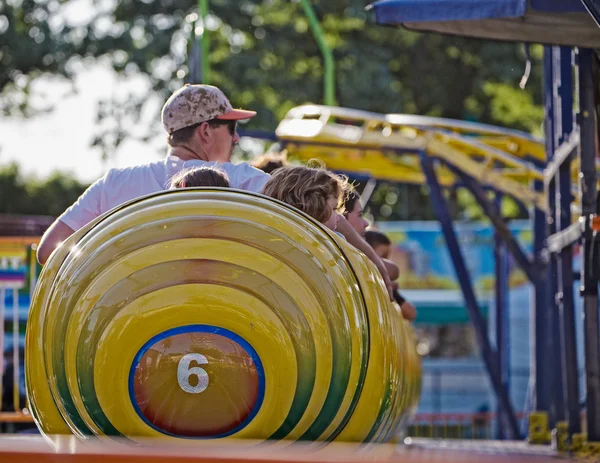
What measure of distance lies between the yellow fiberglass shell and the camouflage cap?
4.03 feet

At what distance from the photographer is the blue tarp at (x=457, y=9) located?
4.45m

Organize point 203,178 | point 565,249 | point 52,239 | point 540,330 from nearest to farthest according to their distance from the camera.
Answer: point 203,178 < point 52,239 < point 565,249 < point 540,330

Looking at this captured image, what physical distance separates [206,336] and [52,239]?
122cm

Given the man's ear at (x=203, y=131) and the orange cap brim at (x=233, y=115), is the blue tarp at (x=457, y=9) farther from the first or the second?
the man's ear at (x=203, y=131)

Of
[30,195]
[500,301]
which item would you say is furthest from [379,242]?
[30,195]

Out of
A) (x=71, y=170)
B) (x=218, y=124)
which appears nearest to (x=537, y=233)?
(x=218, y=124)

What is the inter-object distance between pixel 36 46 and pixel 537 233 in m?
14.4

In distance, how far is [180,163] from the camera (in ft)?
12.4

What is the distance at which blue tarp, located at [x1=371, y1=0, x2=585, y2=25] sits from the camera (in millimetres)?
4449

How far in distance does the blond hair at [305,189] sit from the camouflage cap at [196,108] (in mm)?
655

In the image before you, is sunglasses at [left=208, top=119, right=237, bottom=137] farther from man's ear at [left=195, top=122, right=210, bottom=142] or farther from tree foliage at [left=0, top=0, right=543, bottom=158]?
tree foliage at [left=0, top=0, right=543, bottom=158]

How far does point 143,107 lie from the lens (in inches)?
865

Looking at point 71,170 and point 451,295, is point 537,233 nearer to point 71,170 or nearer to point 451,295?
point 451,295

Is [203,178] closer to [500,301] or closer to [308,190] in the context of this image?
[308,190]
